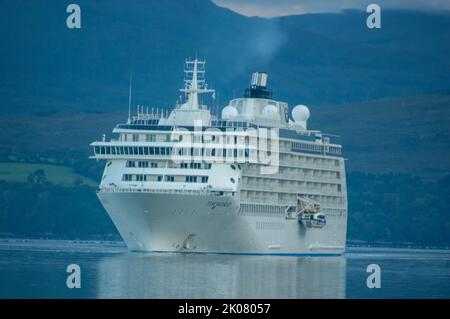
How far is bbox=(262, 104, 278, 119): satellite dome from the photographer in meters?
108

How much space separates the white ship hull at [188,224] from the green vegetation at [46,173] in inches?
3195

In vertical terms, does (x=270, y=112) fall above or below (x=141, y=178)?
above

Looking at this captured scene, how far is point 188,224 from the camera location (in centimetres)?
9544

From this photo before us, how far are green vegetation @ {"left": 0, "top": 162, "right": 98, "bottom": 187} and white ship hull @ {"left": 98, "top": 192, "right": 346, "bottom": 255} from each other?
8115cm

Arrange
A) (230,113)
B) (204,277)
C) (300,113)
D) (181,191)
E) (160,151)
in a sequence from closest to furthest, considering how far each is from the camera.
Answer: (204,277) < (181,191) < (160,151) < (230,113) < (300,113)

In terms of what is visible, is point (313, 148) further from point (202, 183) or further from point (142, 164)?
point (142, 164)

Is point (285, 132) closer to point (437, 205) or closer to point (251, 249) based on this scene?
point (251, 249)

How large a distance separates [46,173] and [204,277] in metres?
110

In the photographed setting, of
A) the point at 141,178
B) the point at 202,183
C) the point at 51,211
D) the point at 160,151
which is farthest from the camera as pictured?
the point at 51,211

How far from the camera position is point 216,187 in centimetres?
9638

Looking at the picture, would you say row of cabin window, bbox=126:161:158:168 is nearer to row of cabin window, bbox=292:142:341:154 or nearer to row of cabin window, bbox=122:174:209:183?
row of cabin window, bbox=122:174:209:183

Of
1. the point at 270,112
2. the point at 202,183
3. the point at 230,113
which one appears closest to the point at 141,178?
the point at 202,183

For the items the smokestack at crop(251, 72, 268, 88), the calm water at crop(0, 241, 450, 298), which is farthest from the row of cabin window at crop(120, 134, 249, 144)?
the smokestack at crop(251, 72, 268, 88)

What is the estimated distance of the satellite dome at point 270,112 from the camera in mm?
107963
